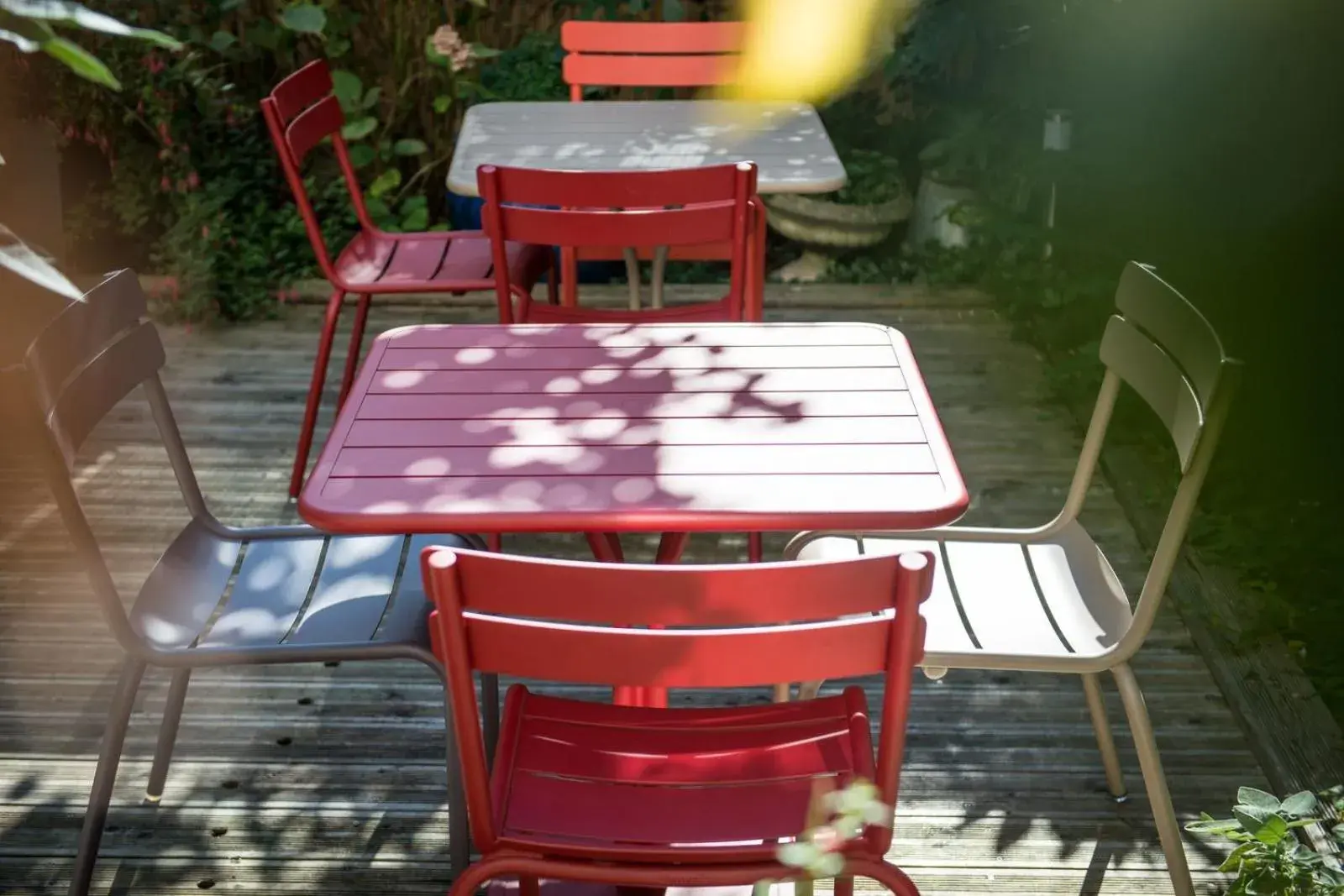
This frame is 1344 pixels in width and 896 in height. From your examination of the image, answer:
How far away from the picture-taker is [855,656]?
1.57m

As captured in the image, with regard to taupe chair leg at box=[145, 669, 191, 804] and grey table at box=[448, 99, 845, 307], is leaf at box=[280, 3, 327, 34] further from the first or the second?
taupe chair leg at box=[145, 669, 191, 804]

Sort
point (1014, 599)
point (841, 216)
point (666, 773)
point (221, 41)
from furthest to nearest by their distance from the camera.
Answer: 1. point (841, 216)
2. point (221, 41)
3. point (1014, 599)
4. point (666, 773)

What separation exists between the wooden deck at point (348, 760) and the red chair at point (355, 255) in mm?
460

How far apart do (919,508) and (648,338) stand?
0.78 metres

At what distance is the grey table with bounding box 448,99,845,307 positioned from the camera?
349 centimetres

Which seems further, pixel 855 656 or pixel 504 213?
pixel 504 213

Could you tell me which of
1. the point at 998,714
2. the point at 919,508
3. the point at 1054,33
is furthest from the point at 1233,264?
the point at 919,508

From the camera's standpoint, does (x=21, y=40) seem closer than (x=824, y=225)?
Yes

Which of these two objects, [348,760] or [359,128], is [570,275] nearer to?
[348,760]

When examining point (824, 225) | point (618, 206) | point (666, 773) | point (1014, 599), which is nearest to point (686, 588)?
point (666, 773)

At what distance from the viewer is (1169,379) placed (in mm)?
2240

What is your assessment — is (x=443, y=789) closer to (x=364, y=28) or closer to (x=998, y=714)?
(x=998, y=714)

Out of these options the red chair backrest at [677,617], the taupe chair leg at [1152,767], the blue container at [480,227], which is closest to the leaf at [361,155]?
the blue container at [480,227]

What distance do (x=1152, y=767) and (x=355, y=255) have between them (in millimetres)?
2574
